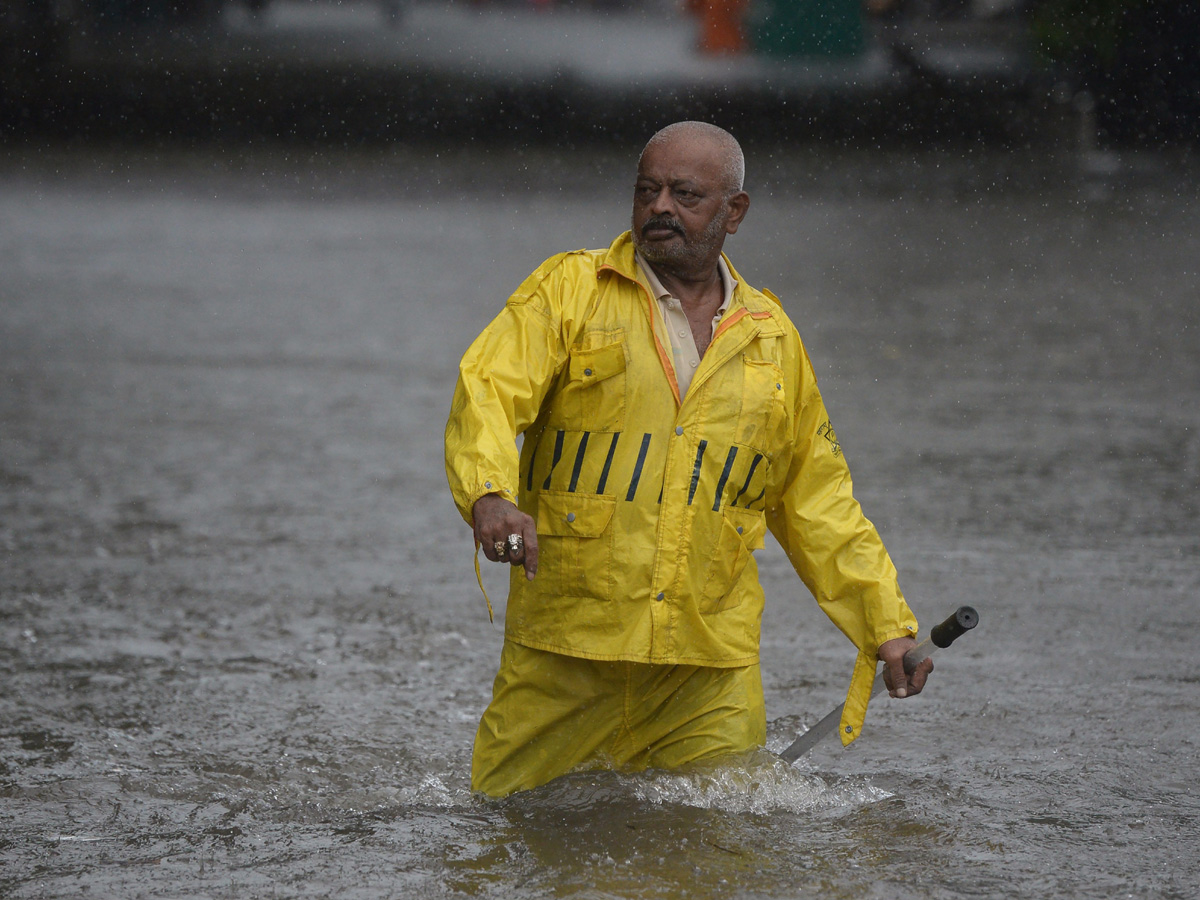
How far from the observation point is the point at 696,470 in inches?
146

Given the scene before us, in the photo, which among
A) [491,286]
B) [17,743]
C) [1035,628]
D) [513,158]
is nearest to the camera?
[17,743]

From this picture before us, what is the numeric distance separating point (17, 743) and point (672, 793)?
6.71 ft

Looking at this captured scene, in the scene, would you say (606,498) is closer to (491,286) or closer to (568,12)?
(491,286)

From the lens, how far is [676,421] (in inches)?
145

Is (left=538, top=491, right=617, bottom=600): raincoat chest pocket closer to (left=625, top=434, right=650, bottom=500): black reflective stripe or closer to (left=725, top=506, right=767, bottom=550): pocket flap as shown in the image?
(left=625, top=434, right=650, bottom=500): black reflective stripe

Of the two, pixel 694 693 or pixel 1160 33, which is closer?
pixel 694 693

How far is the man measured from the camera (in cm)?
368

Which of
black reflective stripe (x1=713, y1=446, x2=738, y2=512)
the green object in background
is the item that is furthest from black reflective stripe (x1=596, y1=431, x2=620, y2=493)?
the green object in background

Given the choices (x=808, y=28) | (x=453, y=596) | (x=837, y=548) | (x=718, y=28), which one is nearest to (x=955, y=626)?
(x=837, y=548)

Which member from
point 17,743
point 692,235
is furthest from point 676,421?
point 17,743

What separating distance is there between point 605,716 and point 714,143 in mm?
1308

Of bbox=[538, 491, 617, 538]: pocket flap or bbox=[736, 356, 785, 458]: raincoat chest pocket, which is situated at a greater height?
bbox=[736, 356, 785, 458]: raincoat chest pocket

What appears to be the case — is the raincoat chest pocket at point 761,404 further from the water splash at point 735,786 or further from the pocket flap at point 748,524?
the water splash at point 735,786

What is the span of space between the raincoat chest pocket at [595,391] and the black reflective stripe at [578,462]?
0.08ft
